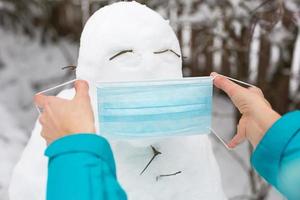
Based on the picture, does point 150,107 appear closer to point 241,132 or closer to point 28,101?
point 241,132

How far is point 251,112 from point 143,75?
29 centimetres

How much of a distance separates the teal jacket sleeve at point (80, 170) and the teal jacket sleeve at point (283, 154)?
1.07ft

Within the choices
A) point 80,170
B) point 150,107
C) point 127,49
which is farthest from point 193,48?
point 80,170

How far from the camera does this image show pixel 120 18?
4.17 feet

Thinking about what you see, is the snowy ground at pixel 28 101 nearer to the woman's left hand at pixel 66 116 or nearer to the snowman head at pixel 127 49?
the snowman head at pixel 127 49

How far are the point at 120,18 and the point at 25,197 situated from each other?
0.61 metres

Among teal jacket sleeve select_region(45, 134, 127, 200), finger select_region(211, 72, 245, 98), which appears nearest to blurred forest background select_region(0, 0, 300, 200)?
finger select_region(211, 72, 245, 98)

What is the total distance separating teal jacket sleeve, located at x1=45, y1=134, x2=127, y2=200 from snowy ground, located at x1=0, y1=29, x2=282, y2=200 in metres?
1.65

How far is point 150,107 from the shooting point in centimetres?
112

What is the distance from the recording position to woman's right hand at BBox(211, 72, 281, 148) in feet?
3.44

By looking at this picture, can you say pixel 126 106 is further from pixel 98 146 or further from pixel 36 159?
pixel 36 159

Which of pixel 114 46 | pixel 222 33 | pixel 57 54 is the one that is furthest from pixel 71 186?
pixel 57 54

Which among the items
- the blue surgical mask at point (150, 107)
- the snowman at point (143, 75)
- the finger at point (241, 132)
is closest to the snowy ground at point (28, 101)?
the snowman at point (143, 75)

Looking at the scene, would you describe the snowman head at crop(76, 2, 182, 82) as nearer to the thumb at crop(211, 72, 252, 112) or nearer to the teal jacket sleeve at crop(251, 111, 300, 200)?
the thumb at crop(211, 72, 252, 112)
